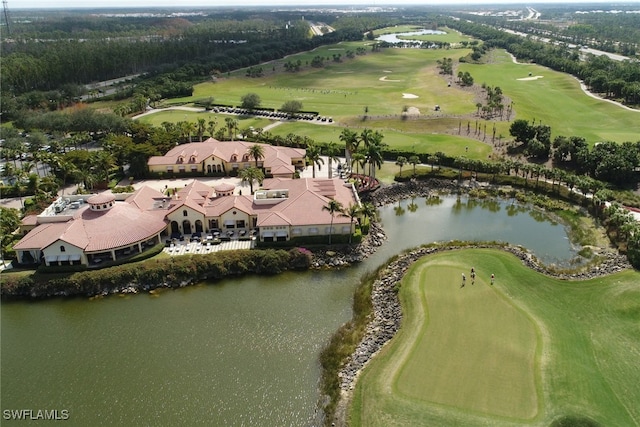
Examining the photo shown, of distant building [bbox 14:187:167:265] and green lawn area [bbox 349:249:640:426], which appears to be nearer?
green lawn area [bbox 349:249:640:426]

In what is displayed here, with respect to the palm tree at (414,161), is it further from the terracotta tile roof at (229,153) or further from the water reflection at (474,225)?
the terracotta tile roof at (229,153)

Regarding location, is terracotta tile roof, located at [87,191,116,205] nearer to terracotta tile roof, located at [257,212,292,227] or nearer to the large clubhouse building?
the large clubhouse building

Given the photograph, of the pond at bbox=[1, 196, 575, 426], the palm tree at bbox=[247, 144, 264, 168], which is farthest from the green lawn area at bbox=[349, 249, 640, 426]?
the palm tree at bbox=[247, 144, 264, 168]

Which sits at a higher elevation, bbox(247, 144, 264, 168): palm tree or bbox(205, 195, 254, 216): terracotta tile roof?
bbox(247, 144, 264, 168): palm tree

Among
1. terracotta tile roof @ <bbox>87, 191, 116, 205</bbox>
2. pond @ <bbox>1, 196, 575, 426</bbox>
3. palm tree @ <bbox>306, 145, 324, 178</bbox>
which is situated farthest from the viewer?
palm tree @ <bbox>306, 145, 324, 178</bbox>

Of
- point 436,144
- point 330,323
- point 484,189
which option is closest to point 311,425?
point 330,323

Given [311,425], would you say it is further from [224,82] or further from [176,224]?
[224,82]
